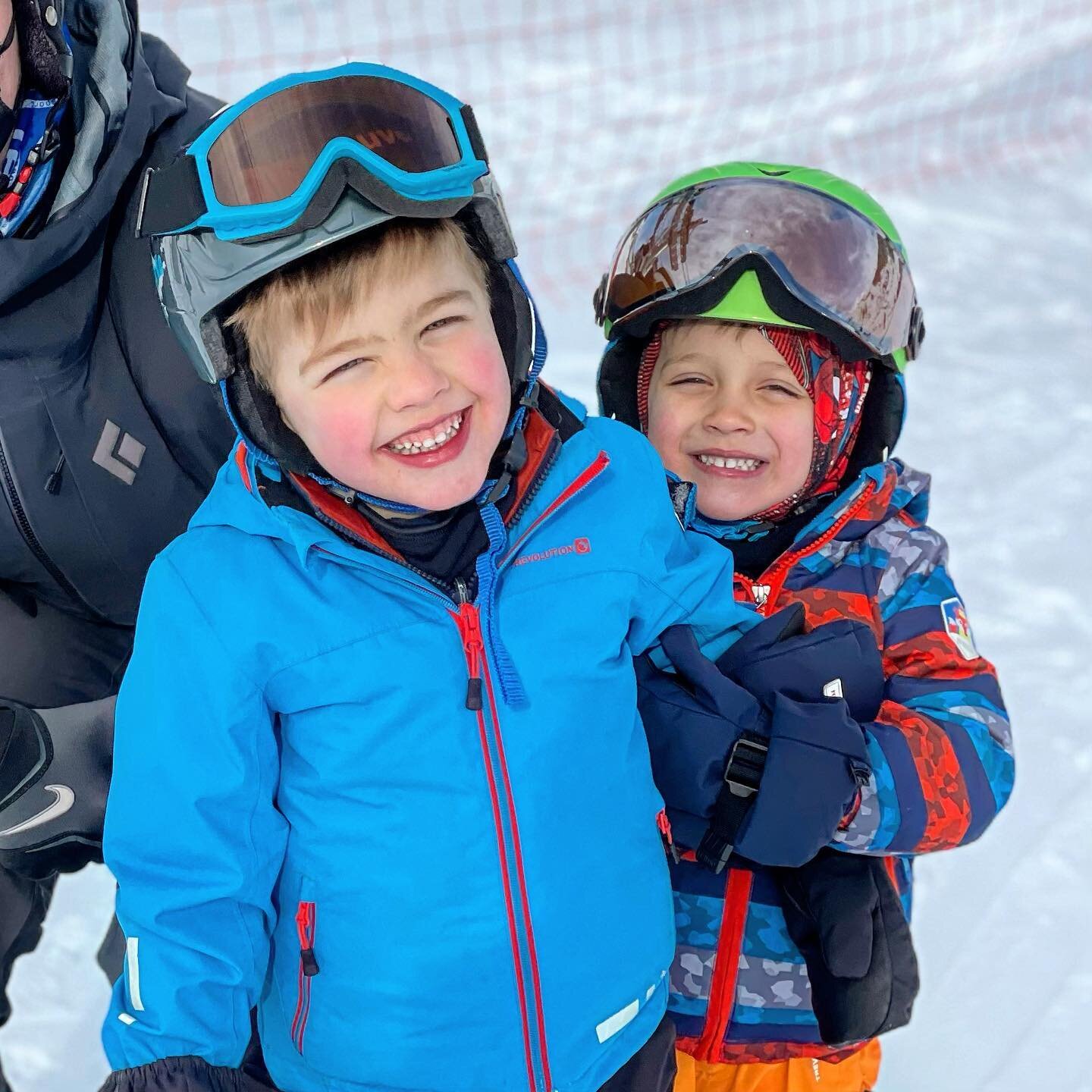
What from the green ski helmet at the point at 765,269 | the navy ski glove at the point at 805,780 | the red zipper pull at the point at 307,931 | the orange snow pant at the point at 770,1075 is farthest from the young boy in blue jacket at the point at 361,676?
the green ski helmet at the point at 765,269

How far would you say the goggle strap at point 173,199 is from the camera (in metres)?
1.54

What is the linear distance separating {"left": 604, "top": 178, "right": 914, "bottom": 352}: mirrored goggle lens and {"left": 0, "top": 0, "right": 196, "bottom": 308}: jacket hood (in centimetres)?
78

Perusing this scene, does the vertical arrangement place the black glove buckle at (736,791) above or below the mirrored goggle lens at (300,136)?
below

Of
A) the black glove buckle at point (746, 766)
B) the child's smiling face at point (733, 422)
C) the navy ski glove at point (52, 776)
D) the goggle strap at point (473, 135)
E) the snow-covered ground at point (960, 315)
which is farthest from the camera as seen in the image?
the snow-covered ground at point (960, 315)

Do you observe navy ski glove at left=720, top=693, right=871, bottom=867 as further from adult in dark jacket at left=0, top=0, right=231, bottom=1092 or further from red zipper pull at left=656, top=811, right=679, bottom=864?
adult in dark jacket at left=0, top=0, right=231, bottom=1092

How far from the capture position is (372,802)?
1512mm

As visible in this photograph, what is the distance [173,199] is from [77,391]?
464mm

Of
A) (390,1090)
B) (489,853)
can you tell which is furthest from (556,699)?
(390,1090)

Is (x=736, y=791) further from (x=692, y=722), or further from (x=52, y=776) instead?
(x=52, y=776)

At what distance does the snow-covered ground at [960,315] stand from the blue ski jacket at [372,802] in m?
1.29

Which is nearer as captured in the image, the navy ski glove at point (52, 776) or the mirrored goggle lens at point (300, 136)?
the mirrored goggle lens at point (300, 136)

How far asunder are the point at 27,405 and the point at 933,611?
1323 millimetres

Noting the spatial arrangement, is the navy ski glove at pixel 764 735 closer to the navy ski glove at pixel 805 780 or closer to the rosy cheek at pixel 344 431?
the navy ski glove at pixel 805 780

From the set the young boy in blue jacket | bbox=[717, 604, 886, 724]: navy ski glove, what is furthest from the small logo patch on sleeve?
the young boy in blue jacket
